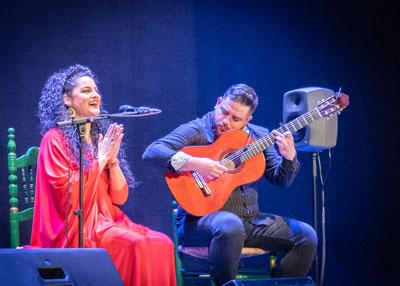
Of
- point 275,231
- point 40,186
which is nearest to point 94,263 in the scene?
point 40,186

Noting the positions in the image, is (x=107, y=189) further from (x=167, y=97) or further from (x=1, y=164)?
(x=167, y=97)

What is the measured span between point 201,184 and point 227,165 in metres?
0.21

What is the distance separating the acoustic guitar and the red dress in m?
0.33

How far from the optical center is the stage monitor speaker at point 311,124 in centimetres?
350

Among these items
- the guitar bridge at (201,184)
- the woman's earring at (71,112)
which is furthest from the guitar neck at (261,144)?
the woman's earring at (71,112)

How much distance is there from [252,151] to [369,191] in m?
1.53

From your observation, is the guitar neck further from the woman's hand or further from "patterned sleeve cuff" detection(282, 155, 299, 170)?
the woman's hand

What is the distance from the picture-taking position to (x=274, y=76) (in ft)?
13.7

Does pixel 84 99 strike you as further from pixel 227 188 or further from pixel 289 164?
pixel 289 164

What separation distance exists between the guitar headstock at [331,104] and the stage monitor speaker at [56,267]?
68.7 inches

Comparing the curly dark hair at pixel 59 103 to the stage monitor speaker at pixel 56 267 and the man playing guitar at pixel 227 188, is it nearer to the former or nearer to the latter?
the man playing guitar at pixel 227 188

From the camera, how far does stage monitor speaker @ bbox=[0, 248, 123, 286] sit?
196 cm

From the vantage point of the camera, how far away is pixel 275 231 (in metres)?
3.00

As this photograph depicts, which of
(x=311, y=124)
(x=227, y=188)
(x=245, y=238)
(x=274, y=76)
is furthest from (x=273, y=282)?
(x=274, y=76)
